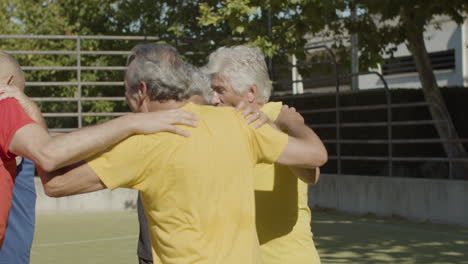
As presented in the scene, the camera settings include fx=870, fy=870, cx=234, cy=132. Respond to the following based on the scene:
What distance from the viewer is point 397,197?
42.4ft

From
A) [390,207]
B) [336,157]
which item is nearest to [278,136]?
[390,207]

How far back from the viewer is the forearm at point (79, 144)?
262 cm

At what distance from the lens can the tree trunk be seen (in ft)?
43.6

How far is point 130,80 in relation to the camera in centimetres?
286

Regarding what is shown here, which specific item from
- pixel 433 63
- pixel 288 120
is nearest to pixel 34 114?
pixel 288 120

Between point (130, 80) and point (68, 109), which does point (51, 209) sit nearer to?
point (68, 109)

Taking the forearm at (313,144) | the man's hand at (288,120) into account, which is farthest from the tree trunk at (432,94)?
the forearm at (313,144)

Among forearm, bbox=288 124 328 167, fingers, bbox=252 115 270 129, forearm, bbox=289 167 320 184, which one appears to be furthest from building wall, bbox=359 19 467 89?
fingers, bbox=252 115 270 129

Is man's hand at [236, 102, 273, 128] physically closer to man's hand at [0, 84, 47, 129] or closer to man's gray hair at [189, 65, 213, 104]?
man's gray hair at [189, 65, 213, 104]

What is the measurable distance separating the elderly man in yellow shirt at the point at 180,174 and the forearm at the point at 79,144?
5 cm

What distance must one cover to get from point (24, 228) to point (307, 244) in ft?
4.16

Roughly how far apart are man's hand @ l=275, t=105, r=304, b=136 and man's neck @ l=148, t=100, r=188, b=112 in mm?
656

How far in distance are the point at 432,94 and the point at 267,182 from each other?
10.7 m

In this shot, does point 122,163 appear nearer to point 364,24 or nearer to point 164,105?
point 164,105
